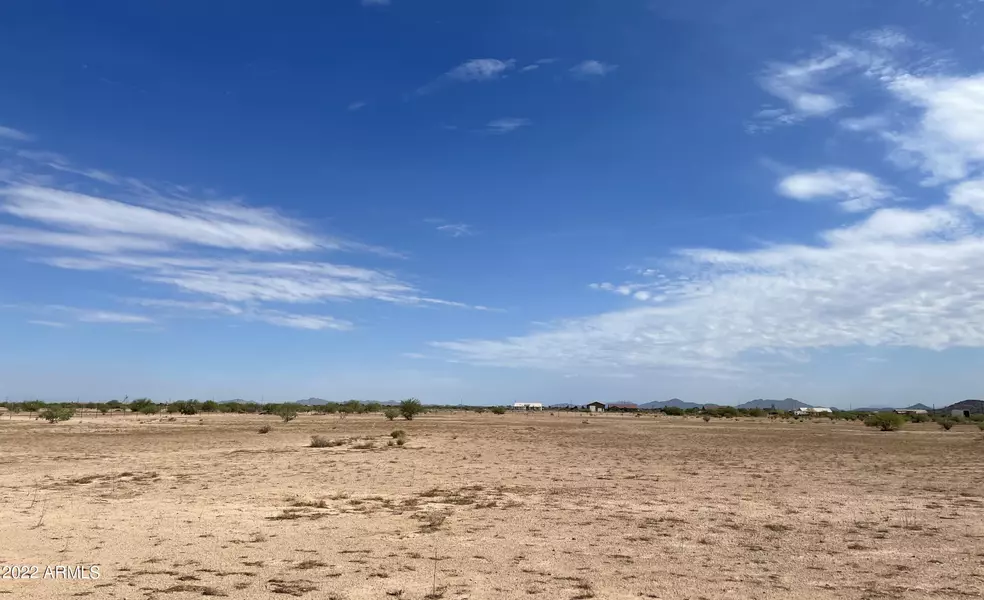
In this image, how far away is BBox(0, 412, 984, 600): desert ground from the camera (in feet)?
31.5

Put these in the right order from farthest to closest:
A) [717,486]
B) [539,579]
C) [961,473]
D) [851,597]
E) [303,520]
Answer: [961,473]
[717,486]
[303,520]
[539,579]
[851,597]

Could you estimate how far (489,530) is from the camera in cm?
1356

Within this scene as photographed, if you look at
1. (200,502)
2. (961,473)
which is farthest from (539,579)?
(961,473)

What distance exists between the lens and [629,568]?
1061 centimetres

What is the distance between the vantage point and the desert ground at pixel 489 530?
9.59 m

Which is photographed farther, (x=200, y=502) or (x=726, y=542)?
(x=200, y=502)

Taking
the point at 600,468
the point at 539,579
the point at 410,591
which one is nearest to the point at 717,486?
the point at 600,468

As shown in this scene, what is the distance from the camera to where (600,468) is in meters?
26.4

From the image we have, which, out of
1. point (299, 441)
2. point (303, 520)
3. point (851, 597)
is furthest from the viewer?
point (299, 441)

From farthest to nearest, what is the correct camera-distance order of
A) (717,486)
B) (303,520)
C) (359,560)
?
1. (717,486)
2. (303,520)
3. (359,560)

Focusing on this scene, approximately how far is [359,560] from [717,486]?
13649 millimetres

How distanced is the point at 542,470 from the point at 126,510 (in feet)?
47.9

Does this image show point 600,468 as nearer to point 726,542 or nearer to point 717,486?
point 717,486

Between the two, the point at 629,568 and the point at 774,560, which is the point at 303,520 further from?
the point at 774,560
